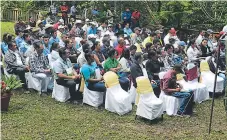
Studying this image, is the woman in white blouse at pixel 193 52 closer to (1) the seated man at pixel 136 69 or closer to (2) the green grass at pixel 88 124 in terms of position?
(2) the green grass at pixel 88 124

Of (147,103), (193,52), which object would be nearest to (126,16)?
(193,52)

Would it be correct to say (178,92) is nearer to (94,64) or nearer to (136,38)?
(94,64)

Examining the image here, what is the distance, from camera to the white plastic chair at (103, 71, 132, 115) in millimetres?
8547

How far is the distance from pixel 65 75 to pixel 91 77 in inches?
25.8

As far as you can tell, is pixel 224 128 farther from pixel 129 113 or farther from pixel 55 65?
pixel 55 65

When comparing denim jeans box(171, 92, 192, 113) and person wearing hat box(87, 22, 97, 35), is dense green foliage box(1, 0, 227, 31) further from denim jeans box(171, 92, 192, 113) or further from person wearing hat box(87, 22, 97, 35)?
denim jeans box(171, 92, 192, 113)

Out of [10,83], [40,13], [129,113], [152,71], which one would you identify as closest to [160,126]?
[129,113]

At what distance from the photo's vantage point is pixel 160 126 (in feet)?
26.1

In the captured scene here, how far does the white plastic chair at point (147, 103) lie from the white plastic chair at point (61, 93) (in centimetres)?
205

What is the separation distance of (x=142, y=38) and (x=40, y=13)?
9340 millimetres

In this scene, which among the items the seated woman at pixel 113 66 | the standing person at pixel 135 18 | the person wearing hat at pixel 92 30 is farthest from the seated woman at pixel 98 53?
the standing person at pixel 135 18

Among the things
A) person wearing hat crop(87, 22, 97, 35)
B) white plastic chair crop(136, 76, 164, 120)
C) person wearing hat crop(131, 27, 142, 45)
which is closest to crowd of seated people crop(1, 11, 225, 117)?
white plastic chair crop(136, 76, 164, 120)

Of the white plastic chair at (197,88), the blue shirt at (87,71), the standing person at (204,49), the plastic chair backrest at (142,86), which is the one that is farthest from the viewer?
the standing person at (204,49)

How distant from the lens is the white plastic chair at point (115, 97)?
8.55m
